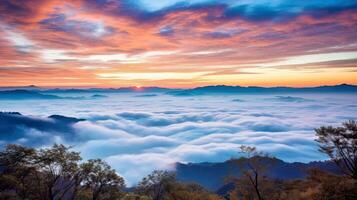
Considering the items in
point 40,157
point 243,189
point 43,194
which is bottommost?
point 243,189

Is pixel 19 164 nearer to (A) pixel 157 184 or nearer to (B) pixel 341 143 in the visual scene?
(A) pixel 157 184

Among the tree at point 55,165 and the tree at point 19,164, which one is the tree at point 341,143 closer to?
the tree at point 55,165

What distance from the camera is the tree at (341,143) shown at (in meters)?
27.3

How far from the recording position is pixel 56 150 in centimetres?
2958

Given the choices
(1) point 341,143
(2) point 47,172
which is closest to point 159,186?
(2) point 47,172

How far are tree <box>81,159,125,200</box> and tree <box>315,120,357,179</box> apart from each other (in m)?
26.3

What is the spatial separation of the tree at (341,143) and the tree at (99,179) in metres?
26.3

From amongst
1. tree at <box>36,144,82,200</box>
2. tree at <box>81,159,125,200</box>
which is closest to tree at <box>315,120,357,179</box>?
tree at <box>81,159,125,200</box>

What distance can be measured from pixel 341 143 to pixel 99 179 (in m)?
29.1

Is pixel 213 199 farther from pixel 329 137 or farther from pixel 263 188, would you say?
pixel 329 137

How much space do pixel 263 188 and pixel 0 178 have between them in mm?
33471

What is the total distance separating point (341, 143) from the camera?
28266 millimetres

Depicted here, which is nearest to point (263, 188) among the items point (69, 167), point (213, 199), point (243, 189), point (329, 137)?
point (243, 189)

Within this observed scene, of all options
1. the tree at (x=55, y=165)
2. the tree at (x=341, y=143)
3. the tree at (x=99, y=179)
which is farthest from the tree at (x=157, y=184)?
the tree at (x=341, y=143)
